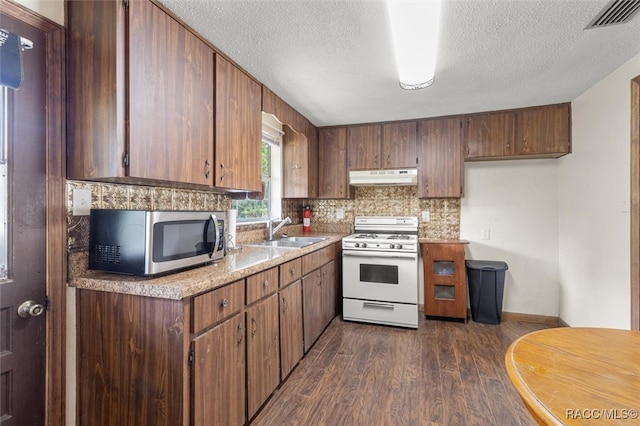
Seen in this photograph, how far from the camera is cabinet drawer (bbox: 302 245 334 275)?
8.04 feet

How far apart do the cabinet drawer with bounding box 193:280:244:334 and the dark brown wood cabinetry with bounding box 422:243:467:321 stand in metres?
2.37

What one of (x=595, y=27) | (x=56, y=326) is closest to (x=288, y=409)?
(x=56, y=326)

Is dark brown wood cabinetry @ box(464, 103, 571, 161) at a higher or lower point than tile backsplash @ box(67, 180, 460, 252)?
higher

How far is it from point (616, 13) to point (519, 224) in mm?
2265

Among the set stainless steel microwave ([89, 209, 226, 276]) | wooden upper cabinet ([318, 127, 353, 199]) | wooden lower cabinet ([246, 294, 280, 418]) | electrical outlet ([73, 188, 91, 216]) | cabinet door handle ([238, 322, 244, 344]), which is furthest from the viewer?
wooden upper cabinet ([318, 127, 353, 199])

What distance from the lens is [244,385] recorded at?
5.33ft

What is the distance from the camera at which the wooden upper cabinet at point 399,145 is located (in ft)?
11.3

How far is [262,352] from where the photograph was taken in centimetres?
179

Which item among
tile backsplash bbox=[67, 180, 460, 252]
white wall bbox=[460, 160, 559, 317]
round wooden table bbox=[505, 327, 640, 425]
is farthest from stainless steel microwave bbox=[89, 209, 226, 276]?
white wall bbox=[460, 160, 559, 317]

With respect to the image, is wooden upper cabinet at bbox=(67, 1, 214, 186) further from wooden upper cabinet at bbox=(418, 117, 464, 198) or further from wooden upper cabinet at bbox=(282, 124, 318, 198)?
wooden upper cabinet at bbox=(418, 117, 464, 198)

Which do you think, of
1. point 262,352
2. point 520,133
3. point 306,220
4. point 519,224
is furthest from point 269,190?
point 519,224

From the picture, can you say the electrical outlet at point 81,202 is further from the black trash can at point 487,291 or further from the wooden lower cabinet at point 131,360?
the black trash can at point 487,291

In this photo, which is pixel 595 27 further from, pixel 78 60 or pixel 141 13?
pixel 78 60

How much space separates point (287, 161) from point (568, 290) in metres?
3.27
